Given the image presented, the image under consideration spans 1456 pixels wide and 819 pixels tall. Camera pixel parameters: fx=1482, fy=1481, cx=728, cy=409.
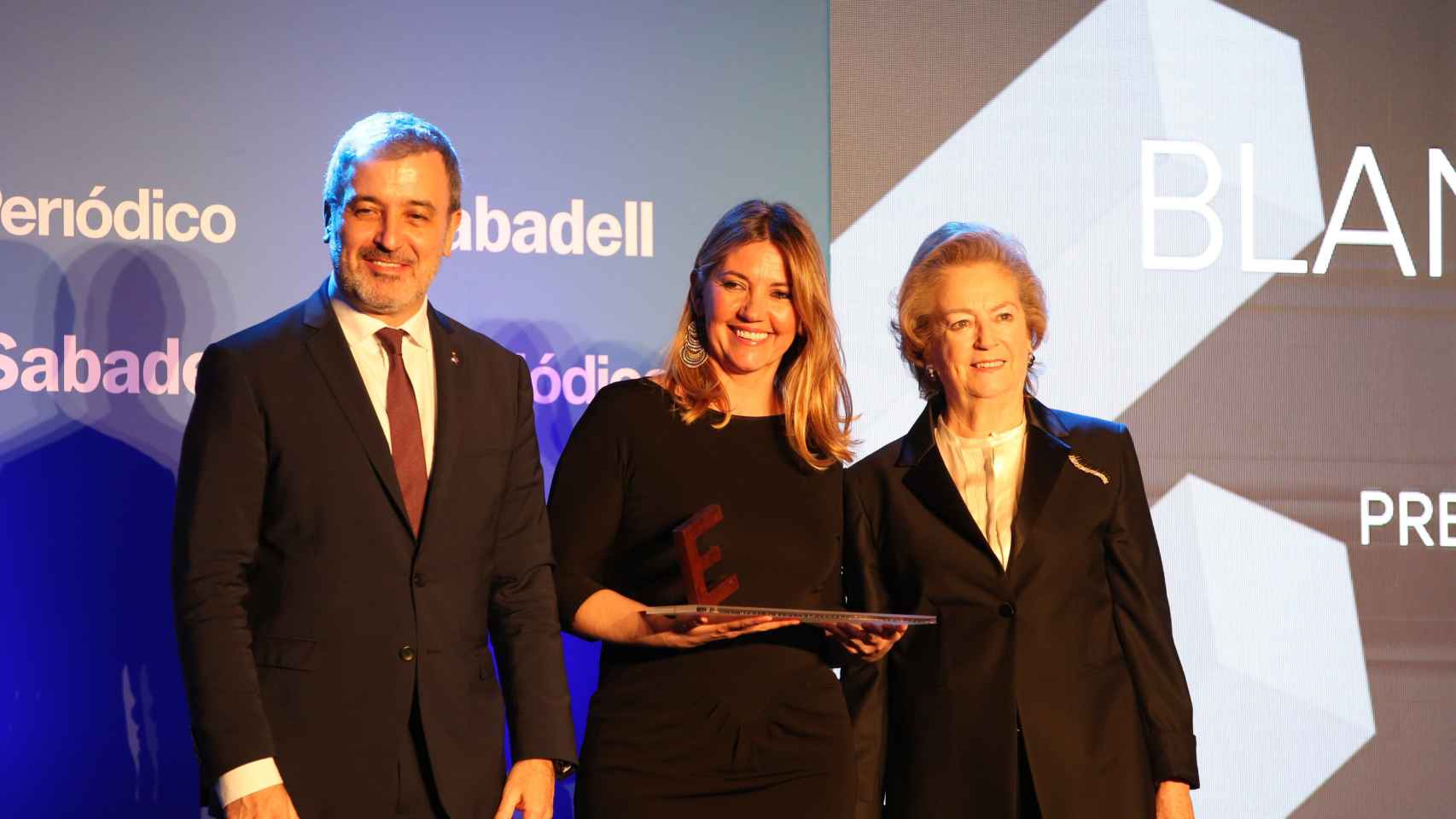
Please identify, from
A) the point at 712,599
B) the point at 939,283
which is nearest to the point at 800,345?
the point at 939,283

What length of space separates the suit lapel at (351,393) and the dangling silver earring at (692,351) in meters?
0.77

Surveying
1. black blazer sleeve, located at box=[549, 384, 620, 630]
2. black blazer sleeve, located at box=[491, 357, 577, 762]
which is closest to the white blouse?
black blazer sleeve, located at box=[549, 384, 620, 630]

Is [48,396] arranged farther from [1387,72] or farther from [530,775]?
[1387,72]

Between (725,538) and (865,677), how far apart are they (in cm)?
46

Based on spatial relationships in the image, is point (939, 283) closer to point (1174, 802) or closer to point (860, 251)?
point (860, 251)

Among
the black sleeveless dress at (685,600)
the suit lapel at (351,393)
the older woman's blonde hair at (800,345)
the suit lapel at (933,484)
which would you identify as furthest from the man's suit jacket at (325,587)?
the suit lapel at (933,484)

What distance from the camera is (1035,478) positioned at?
3105mm

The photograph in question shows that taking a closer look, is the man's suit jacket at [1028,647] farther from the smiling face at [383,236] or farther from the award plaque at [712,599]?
the smiling face at [383,236]

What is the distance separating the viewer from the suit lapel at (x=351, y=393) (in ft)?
8.38

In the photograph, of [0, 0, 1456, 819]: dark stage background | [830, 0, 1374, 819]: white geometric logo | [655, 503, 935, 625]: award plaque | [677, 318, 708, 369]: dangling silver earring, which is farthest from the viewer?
[830, 0, 1374, 819]: white geometric logo

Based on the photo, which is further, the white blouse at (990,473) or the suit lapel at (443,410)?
the white blouse at (990,473)

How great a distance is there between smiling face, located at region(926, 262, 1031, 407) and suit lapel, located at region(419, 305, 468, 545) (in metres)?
1.05

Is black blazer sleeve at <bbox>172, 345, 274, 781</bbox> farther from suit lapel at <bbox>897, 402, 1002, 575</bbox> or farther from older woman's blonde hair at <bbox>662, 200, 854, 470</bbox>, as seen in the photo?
suit lapel at <bbox>897, 402, 1002, 575</bbox>

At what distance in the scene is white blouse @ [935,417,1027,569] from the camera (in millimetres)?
3127
